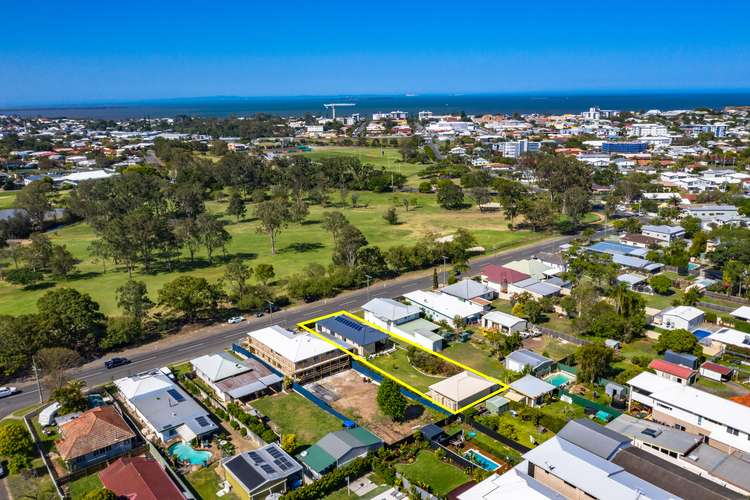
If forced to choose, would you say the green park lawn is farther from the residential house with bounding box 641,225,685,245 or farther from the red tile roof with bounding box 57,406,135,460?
the red tile roof with bounding box 57,406,135,460

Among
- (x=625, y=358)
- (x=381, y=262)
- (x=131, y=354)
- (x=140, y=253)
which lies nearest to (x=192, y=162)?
(x=140, y=253)

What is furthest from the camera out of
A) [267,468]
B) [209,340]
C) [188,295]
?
[188,295]

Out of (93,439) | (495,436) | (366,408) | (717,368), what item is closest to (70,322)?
(93,439)

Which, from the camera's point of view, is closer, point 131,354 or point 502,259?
point 131,354

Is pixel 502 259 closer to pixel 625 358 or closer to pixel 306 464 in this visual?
pixel 625 358

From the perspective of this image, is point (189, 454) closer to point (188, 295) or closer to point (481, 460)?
point (481, 460)

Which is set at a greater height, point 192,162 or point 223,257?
point 192,162

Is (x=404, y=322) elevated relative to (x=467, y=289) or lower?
lower
